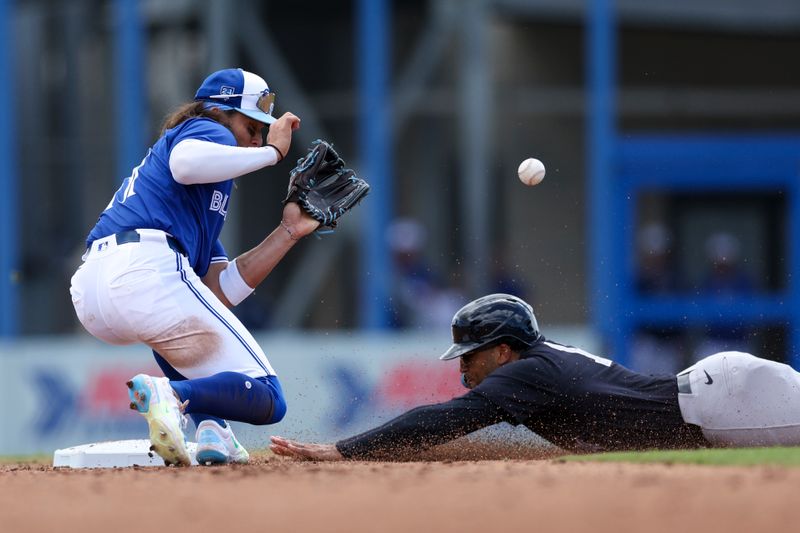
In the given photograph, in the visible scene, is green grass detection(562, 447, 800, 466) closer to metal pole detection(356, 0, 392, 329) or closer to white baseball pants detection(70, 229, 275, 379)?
white baseball pants detection(70, 229, 275, 379)

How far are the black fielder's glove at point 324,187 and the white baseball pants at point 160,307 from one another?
77 centimetres

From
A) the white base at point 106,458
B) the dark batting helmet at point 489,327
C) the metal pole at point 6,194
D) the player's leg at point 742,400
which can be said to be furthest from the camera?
the metal pole at point 6,194

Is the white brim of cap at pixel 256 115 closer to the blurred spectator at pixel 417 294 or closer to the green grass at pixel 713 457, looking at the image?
the green grass at pixel 713 457

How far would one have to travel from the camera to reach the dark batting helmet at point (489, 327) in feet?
19.2

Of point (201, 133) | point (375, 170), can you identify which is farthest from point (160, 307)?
point (375, 170)

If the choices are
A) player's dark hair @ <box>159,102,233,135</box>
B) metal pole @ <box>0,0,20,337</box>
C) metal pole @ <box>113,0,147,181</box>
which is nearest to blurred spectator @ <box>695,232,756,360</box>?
metal pole @ <box>113,0,147,181</box>

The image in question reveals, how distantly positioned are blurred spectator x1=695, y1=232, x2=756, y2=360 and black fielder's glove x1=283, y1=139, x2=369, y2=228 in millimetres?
7496

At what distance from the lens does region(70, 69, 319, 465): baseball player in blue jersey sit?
213 inches

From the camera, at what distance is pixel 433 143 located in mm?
15898

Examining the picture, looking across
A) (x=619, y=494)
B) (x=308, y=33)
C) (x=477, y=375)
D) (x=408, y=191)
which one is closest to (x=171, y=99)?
(x=308, y=33)

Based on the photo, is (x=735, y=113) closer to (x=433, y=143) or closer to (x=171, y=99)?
(x=433, y=143)

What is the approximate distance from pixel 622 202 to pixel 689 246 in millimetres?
2225

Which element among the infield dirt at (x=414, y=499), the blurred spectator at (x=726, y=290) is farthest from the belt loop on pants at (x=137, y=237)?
the blurred spectator at (x=726, y=290)

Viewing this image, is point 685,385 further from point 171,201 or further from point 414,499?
point 171,201
